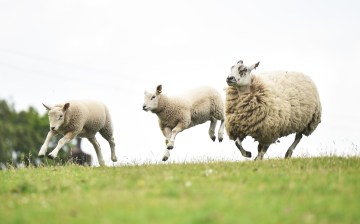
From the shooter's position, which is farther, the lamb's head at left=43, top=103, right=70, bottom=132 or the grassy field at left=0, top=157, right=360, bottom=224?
the lamb's head at left=43, top=103, right=70, bottom=132

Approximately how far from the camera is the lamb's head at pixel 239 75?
1642cm

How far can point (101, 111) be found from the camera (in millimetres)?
18062

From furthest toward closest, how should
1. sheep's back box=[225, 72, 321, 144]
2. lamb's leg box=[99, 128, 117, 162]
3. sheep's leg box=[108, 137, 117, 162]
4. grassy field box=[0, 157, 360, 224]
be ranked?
1. sheep's leg box=[108, 137, 117, 162]
2. lamb's leg box=[99, 128, 117, 162]
3. sheep's back box=[225, 72, 321, 144]
4. grassy field box=[0, 157, 360, 224]

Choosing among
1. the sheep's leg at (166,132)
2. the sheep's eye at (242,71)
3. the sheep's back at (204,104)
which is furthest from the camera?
the sheep's back at (204,104)

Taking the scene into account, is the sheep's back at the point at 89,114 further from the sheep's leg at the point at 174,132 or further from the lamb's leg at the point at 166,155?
the lamb's leg at the point at 166,155

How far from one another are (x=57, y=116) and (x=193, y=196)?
843cm

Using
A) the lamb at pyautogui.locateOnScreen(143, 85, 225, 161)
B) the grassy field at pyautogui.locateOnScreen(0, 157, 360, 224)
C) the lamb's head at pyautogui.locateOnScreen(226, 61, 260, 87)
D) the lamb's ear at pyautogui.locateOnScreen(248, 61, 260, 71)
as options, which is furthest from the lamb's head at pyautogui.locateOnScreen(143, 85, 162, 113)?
the grassy field at pyautogui.locateOnScreen(0, 157, 360, 224)

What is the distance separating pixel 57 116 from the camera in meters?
16.4

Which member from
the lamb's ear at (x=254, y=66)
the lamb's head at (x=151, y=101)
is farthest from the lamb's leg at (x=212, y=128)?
the lamb's ear at (x=254, y=66)

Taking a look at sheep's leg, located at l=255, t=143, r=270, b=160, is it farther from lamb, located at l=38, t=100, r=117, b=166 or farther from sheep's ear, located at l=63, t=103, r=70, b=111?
sheep's ear, located at l=63, t=103, r=70, b=111

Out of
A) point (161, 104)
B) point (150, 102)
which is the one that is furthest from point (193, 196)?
point (161, 104)

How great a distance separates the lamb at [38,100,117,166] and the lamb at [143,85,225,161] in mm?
1369

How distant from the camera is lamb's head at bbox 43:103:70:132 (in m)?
16.4

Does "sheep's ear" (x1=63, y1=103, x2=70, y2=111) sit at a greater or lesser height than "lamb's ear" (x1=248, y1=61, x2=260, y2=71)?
lesser
